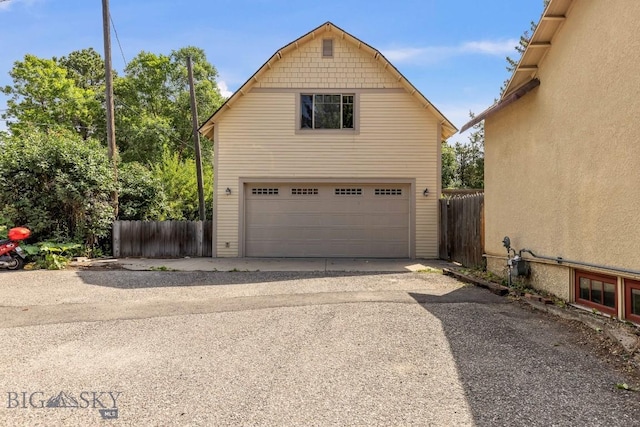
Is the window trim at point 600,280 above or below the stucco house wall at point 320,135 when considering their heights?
below

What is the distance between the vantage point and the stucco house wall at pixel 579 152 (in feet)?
15.6

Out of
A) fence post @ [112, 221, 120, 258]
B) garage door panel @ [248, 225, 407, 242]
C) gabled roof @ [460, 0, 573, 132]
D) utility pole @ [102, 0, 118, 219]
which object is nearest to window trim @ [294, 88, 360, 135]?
garage door panel @ [248, 225, 407, 242]

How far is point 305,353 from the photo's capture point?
4184 mm

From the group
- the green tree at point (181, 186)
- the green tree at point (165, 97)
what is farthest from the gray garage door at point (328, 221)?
the green tree at point (165, 97)

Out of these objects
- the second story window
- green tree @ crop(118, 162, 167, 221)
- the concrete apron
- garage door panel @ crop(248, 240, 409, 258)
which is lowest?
the concrete apron

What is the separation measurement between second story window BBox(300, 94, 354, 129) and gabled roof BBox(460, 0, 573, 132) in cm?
551

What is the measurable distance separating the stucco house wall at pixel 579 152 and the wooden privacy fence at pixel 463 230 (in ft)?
5.20

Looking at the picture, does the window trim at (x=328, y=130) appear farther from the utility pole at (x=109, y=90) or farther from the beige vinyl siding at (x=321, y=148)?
the utility pole at (x=109, y=90)

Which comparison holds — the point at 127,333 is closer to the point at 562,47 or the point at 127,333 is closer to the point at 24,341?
the point at 24,341

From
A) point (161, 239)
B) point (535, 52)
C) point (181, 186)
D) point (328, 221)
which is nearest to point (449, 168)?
point (181, 186)

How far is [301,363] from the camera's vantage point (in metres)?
3.91

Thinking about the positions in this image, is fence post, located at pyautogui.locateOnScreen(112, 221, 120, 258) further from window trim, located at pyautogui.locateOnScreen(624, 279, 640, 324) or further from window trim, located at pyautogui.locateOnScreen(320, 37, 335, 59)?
window trim, located at pyautogui.locateOnScreen(624, 279, 640, 324)

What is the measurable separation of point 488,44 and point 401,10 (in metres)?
12.4

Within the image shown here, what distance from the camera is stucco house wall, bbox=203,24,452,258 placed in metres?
12.6
